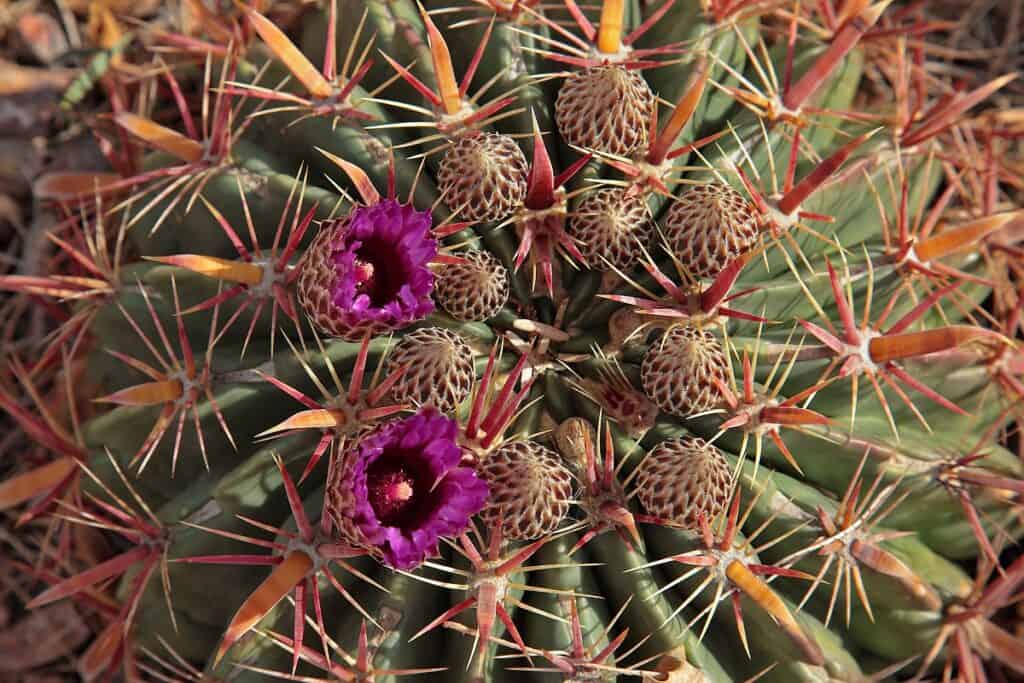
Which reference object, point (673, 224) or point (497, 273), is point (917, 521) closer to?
point (673, 224)

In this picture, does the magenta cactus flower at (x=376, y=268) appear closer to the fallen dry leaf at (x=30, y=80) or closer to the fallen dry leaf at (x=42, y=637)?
the fallen dry leaf at (x=42, y=637)

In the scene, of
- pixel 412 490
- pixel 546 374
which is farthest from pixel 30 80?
pixel 412 490

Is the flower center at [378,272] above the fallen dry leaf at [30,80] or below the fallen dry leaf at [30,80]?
above

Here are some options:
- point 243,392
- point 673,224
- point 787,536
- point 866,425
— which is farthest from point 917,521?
point 243,392

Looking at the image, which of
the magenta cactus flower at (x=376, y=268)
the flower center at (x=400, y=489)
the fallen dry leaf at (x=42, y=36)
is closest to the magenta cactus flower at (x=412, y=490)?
the flower center at (x=400, y=489)

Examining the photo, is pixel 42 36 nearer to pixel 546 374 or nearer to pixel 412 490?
pixel 546 374
